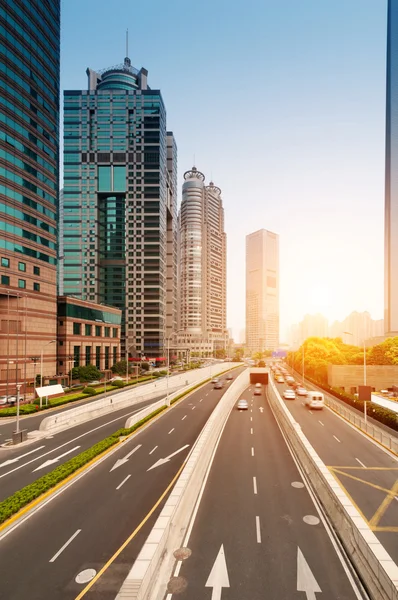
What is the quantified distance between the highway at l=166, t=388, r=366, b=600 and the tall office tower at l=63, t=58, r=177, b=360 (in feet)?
375

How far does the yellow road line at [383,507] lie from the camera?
1697cm

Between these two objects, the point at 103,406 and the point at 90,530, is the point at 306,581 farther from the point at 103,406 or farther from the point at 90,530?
the point at 103,406

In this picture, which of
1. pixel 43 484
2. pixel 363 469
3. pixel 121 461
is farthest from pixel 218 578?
pixel 363 469

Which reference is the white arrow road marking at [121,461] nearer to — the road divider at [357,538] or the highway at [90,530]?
the highway at [90,530]

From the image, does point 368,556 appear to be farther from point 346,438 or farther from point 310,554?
point 346,438

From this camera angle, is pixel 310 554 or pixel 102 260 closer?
pixel 310 554

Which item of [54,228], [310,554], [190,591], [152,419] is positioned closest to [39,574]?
[190,591]

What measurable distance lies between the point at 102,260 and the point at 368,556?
139 m

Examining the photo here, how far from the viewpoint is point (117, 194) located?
139250 mm

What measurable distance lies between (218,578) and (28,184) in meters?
72.6

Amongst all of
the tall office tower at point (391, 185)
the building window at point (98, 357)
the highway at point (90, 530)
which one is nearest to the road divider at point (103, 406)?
the highway at point (90, 530)

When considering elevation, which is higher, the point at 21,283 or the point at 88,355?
the point at 21,283

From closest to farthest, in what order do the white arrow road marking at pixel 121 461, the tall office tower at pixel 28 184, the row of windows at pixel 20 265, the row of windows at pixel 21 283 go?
the white arrow road marking at pixel 121 461 < the row of windows at pixel 21 283 < the row of windows at pixel 20 265 < the tall office tower at pixel 28 184

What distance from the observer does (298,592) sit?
41.4ft
